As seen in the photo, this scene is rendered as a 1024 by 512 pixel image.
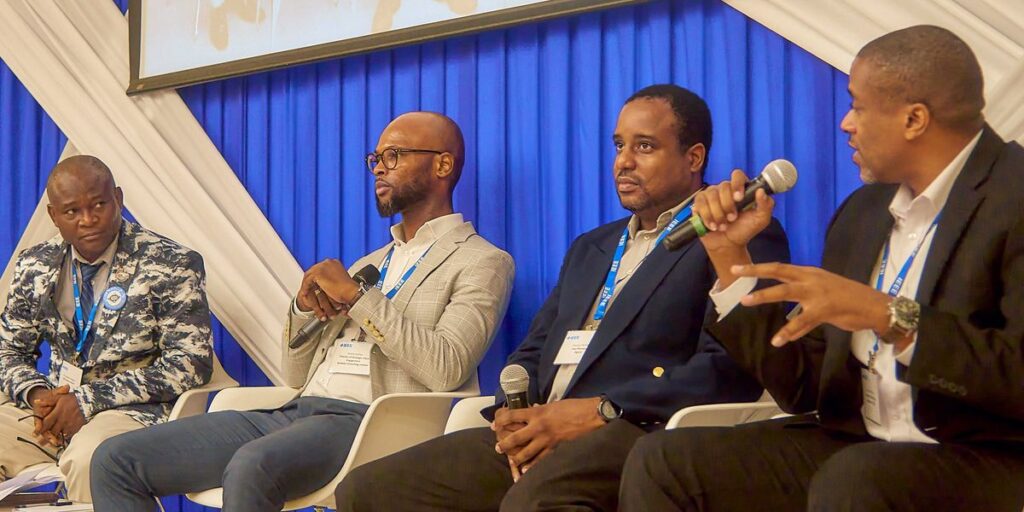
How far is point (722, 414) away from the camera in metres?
2.68

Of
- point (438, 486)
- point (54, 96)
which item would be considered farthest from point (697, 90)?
point (54, 96)

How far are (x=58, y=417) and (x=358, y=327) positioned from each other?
→ 116 centimetres

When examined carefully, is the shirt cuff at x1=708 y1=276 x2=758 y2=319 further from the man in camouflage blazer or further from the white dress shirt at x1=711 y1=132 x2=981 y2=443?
the man in camouflage blazer

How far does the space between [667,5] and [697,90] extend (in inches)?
12.6

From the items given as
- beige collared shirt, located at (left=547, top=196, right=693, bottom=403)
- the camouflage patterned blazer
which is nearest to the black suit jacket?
beige collared shirt, located at (left=547, top=196, right=693, bottom=403)

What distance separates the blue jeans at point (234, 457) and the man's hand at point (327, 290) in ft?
0.99

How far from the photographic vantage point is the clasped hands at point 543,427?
Answer: 9.23ft

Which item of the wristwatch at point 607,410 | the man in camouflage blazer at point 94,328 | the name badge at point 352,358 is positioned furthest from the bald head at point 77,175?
the wristwatch at point 607,410

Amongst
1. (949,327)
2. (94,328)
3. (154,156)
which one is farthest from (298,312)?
(949,327)

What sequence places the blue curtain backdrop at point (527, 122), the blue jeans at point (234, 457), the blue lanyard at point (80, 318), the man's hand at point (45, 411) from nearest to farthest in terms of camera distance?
the blue jeans at point (234, 457) < the blue curtain backdrop at point (527, 122) < the man's hand at point (45, 411) < the blue lanyard at point (80, 318)

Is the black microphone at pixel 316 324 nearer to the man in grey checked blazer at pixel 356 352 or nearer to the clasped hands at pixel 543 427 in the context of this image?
the man in grey checked blazer at pixel 356 352

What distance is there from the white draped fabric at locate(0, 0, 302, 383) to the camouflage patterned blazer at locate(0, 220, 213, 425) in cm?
43

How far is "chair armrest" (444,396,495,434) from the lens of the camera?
10.7 feet

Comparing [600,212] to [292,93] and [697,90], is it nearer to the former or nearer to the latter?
[697,90]
